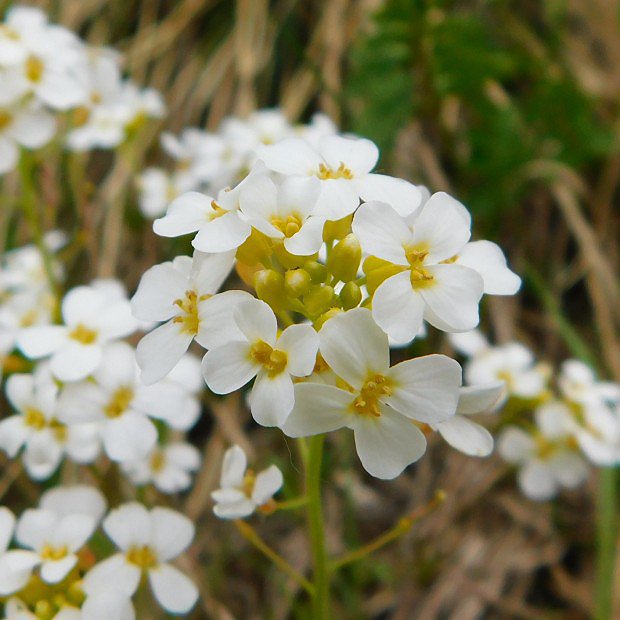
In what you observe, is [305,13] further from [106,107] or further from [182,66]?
[106,107]

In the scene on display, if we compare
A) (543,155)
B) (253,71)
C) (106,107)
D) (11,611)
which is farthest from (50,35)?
(543,155)

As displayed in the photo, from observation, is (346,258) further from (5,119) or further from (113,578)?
(5,119)

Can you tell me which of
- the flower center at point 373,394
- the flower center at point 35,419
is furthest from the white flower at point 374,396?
the flower center at point 35,419

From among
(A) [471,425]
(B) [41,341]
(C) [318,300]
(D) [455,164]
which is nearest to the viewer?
(C) [318,300]

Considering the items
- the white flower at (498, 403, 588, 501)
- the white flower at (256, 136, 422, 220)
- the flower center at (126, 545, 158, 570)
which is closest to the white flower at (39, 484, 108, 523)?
the flower center at (126, 545, 158, 570)

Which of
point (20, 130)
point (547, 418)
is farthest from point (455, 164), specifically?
point (20, 130)

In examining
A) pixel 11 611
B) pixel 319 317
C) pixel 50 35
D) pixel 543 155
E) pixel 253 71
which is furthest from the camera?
pixel 253 71
